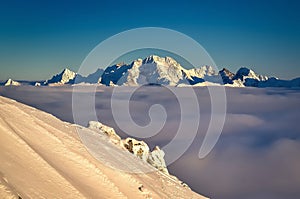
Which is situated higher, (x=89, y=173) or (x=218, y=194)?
(x=89, y=173)

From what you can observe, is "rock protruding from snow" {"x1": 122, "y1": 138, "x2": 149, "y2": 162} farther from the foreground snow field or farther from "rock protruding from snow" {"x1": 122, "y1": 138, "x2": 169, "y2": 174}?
the foreground snow field

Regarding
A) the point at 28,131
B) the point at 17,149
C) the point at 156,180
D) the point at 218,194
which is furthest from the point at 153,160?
the point at 218,194

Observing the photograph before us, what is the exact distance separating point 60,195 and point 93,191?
4.32 m

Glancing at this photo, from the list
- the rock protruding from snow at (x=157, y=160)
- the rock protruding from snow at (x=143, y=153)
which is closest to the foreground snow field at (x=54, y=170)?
the rock protruding from snow at (x=157, y=160)

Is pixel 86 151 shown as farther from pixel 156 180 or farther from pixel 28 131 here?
pixel 156 180

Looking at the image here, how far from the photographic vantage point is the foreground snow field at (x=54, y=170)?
70.2 ft

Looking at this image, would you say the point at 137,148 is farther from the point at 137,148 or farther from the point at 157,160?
the point at 157,160

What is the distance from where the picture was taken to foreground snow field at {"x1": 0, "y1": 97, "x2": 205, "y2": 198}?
21.4 m

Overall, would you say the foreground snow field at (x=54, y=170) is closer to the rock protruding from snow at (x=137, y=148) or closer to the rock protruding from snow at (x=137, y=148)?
the rock protruding from snow at (x=137, y=148)

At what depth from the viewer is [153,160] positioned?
60.7 metres

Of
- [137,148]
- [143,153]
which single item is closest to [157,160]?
[143,153]

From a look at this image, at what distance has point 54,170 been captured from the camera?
25.1 m

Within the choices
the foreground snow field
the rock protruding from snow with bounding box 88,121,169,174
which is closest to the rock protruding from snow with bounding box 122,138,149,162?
the rock protruding from snow with bounding box 88,121,169,174

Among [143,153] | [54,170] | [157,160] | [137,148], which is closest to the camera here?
[54,170]
